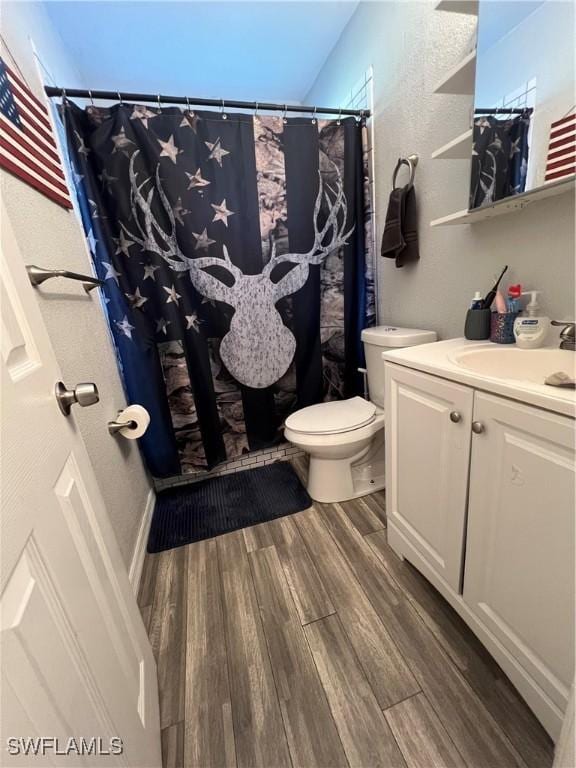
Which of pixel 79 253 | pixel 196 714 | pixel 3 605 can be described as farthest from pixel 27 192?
pixel 196 714

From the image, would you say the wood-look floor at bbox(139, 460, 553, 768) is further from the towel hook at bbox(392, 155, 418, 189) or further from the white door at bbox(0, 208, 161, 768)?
the towel hook at bbox(392, 155, 418, 189)

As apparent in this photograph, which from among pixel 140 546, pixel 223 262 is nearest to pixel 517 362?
pixel 223 262

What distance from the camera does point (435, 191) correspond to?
1.34m

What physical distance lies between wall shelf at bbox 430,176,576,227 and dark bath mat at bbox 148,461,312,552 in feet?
4.84

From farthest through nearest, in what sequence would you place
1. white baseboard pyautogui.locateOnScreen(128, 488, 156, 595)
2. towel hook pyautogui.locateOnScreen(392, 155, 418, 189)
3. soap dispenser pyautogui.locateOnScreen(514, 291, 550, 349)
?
1. towel hook pyautogui.locateOnScreen(392, 155, 418, 189)
2. white baseboard pyautogui.locateOnScreen(128, 488, 156, 595)
3. soap dispenser pyautogui.locateOnScreen(514, 291, 550, 349)

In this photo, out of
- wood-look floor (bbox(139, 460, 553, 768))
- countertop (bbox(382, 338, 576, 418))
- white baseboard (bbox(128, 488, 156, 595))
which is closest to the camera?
countertop (bbox(382, 338, 576, 418))

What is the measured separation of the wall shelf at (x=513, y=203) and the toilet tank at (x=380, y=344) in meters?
0.47

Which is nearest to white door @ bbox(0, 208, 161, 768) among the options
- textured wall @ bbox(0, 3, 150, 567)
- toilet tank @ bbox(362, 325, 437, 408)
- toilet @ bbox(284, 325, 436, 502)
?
textured wall @ bbox(0, 3, 150, 567)

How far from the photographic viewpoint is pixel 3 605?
352 millimetres

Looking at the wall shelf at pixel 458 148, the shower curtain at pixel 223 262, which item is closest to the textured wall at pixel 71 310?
the shower curtain at pixel 223 262

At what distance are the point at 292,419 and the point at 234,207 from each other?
3.80 ft

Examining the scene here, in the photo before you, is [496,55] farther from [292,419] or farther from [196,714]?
[196,714]

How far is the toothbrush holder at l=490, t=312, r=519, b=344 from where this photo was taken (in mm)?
1027

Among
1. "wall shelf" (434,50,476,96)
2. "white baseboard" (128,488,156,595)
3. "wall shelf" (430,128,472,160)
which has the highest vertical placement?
"wall shelf" (434,50,476,96)
